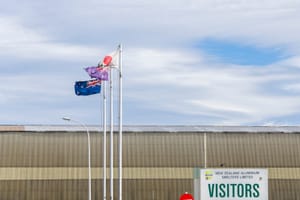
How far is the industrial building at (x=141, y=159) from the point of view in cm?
7169

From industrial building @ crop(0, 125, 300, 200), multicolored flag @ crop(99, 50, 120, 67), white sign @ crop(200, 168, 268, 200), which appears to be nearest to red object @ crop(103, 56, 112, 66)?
multicolored flag @ crop(99, 50, 120, 67)

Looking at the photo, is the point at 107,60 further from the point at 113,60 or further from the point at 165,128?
the point at 165,128

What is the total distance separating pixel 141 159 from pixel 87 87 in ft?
99.5

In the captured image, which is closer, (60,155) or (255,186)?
(255,186)

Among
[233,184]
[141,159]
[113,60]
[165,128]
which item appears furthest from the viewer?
[165,128]

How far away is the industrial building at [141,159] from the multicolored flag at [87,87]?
27973mm

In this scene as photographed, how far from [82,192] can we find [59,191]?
94.3 inches

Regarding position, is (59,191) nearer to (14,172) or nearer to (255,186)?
(14,172)

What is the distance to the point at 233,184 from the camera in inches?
1225

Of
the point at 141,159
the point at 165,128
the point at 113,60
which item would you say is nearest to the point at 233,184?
the point at 113,60

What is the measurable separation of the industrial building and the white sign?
133ft

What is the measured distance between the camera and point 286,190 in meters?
74.1

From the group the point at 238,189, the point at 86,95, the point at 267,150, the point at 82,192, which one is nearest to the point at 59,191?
the point at 82,192

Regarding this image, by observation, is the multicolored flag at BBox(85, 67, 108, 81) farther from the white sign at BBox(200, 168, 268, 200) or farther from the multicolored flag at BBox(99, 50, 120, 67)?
the white sign at BBox(200, 168, 268, 200)
